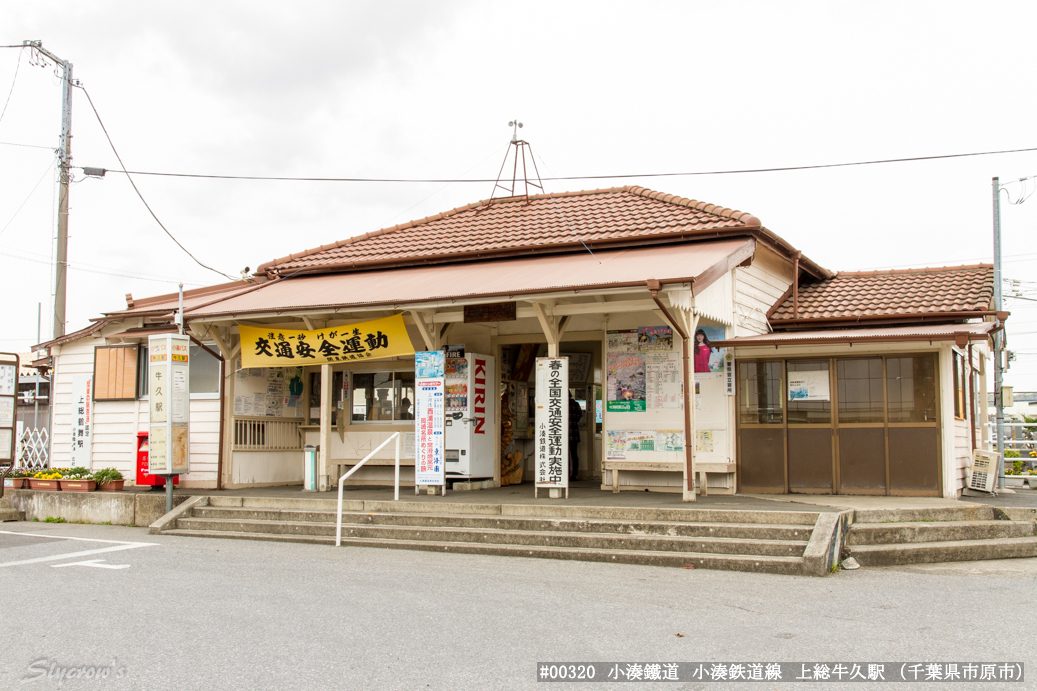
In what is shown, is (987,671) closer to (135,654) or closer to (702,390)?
(135,654)

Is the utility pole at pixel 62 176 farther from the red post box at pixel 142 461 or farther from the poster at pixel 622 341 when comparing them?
the poster at pixel 622 341

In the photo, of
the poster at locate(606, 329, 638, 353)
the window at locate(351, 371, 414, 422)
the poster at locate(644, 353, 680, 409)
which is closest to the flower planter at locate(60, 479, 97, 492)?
the window at locate(351, 371, 414, 422)

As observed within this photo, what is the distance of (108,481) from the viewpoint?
12391mm

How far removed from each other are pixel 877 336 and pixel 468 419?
535 cm

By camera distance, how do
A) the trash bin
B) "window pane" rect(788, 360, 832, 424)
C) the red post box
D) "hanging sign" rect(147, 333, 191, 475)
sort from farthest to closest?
the red post box → the trash bin → "hanging sign" rect(147, 333, 191, 475) → "window pane" rect(788, 360, 832, 424)

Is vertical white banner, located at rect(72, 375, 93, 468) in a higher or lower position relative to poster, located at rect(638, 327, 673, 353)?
lower

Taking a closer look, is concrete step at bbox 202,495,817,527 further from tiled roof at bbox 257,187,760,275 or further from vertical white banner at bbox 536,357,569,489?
tiled roof at bbox 257,187,760,275

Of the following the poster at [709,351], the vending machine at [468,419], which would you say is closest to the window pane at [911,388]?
the poster at [709,351]

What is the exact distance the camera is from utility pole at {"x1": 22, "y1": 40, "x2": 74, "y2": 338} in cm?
1698

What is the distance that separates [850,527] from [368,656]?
5.37m

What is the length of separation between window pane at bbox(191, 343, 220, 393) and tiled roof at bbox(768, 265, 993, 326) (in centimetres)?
835

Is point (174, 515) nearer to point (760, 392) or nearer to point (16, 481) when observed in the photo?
point (16, 481)

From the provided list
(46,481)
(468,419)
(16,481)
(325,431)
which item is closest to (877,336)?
(468,419)

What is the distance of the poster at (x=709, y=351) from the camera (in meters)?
11.4
